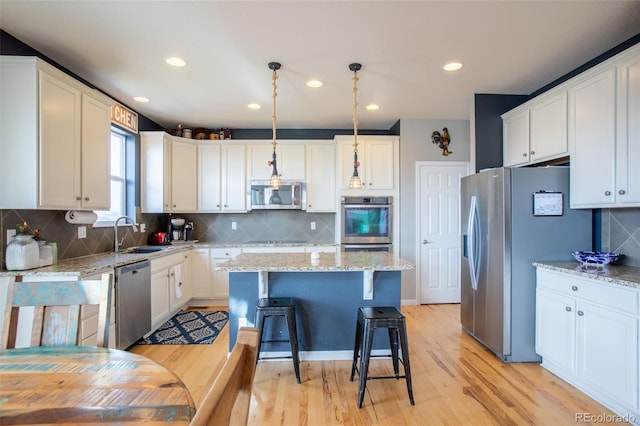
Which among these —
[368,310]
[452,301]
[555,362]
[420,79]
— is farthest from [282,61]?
[452,301]

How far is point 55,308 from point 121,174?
2985 millimetres

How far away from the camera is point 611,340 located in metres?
1.97

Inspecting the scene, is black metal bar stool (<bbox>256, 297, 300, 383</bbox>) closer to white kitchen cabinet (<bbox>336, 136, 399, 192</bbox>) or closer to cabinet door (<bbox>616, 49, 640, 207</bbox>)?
white kitchen cabinet (<bbox>336, 136, 399, 192</bbox>)

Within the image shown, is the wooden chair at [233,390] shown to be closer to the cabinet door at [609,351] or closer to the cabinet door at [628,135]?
the cabinet door at [609,351]

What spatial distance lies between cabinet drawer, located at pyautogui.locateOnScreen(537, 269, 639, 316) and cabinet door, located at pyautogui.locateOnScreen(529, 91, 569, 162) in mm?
1076

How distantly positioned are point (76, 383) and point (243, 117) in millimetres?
3798

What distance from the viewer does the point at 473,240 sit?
9.89 ft

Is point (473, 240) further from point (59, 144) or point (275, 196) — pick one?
point (59, 144)

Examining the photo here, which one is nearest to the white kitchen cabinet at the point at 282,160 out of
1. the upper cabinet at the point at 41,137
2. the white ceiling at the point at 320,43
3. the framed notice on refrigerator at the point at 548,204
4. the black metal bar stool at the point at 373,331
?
the white ceiling at the point at 320,43

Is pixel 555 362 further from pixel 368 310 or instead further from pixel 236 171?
pixel 236 171

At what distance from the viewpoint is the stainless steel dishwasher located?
271cm

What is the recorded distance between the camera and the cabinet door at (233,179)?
4.57m

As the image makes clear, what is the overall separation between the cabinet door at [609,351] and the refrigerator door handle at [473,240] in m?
0.89

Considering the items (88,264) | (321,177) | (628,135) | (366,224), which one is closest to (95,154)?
(88,264)
